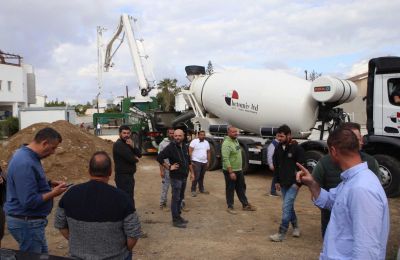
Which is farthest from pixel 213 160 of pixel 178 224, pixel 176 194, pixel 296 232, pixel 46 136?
pixel 46 136

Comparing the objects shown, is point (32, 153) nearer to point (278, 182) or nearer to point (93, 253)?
point (93, 253)

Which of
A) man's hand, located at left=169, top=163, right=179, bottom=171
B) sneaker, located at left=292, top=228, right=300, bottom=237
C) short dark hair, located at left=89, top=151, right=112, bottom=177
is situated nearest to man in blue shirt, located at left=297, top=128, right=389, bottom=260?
short dark hair, located at left=89, top=151, right=112, bottom=177

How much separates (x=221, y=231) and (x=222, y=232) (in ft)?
0.21

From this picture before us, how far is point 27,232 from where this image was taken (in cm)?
380

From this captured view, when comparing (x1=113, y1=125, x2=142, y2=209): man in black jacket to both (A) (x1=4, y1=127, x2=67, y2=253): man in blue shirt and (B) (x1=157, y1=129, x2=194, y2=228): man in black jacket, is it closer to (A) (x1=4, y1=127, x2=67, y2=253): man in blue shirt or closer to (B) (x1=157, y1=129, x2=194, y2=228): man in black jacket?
(B) (x1=157, y1=129, x2=194, y2=228): man in black jacket

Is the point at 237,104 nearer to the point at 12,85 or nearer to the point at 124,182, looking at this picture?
the point at 124,182

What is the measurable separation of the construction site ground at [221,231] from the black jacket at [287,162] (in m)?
0.94

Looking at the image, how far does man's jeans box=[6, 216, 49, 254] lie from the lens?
149 inches

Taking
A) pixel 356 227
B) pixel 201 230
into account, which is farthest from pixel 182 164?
pixel 356 227

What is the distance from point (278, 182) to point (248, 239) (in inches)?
39.5

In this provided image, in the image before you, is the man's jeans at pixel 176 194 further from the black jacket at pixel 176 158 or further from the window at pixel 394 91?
the window at pixel 394 91

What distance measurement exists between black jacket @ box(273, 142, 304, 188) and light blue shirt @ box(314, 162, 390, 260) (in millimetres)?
3843

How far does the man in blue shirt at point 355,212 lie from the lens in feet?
7.62

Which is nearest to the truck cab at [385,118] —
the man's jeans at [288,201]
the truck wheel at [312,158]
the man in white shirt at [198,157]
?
the truck wheel at [312,158]
